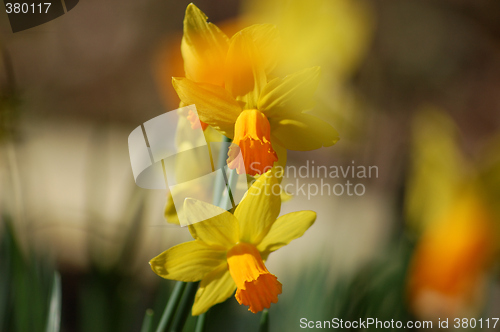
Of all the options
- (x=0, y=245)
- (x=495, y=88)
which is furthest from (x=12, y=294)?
(x=495, y=88)

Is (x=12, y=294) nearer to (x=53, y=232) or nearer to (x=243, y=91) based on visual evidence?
(x=53, y=232)

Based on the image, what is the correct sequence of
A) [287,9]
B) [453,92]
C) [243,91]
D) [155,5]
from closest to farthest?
[243,91] < [287,9] < [155,5] < [453,92]

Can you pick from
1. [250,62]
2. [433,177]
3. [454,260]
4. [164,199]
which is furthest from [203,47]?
[454,260]

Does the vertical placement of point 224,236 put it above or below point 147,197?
below

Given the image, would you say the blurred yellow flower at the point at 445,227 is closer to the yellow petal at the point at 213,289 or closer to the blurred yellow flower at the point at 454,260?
the blurred yellow flower at the point at 454,260

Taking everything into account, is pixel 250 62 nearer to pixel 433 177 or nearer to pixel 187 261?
pixel 187 261

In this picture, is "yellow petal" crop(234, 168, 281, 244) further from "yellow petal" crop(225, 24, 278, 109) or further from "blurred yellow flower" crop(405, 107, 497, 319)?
"blurred yellow flower" crop(405, 107, 497, 319)

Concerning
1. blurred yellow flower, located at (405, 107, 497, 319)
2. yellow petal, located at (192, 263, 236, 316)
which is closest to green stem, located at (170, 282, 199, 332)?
yellow petal, located at (192, 263, 236, 316)
